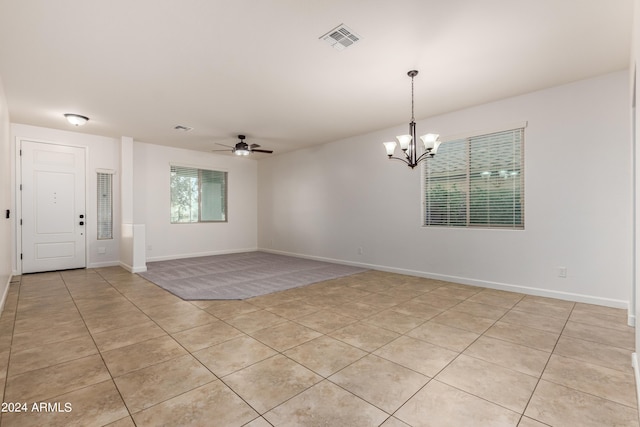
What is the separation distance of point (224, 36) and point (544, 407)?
146 inches

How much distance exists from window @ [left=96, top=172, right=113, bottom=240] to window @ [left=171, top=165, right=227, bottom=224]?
129 centimetres

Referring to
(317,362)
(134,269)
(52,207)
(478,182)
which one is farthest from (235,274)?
(478,182)

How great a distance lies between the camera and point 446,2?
2.33 metres

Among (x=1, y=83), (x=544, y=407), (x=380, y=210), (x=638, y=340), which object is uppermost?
(x=1, y=83)

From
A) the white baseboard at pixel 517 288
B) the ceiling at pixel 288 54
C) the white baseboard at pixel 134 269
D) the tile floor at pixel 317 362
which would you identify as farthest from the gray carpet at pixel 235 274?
the ceiling at pixel 288 54

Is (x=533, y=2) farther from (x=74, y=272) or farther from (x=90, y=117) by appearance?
(x=74, y=272)

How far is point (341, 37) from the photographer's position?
2.77 m

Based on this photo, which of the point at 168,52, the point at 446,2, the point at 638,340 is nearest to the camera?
the point at 638,340

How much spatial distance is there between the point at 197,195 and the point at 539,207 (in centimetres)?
734

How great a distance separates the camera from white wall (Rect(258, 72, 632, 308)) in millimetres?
3549

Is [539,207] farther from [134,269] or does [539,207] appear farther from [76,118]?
[76,118]

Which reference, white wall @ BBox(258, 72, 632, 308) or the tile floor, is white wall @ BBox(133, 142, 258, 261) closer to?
the tile floor

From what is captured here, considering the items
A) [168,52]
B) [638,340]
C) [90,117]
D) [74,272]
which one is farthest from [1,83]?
[638,340]

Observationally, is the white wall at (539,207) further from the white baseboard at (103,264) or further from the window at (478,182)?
the white baseboard at (103,264)
